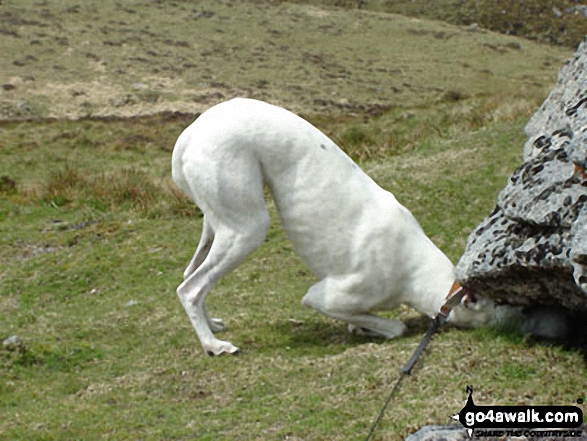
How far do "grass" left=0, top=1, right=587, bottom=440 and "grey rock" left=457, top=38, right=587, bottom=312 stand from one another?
0.44 m

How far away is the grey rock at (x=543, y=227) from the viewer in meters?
6.31

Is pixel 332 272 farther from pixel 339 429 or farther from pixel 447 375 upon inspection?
pixel 339 429

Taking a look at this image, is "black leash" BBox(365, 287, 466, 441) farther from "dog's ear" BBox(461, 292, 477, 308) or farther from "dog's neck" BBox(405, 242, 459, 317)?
"dog's neck" BBox(405, 242, 459, 317)

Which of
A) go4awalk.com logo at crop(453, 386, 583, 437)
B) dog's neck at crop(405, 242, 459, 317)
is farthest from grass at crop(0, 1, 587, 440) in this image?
go4awalk.com logo at crop(453, 386, 583, 437)

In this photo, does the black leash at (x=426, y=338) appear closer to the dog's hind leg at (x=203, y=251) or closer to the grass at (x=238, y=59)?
the dog's hind leg at (x=203, y=251)

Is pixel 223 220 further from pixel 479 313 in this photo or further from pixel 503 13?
pixel 503 13

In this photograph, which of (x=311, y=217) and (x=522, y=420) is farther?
(x=311, y=217)

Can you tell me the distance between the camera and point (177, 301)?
10.8 m

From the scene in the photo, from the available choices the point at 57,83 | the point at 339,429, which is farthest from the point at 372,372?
the point at 57,83

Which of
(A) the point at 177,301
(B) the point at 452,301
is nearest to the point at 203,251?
(A) the point at 177,301

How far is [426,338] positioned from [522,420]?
6.29ft

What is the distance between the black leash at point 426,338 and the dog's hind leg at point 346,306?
1.56 feet

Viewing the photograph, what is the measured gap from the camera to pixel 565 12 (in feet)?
163

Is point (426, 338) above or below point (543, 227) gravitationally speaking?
below
